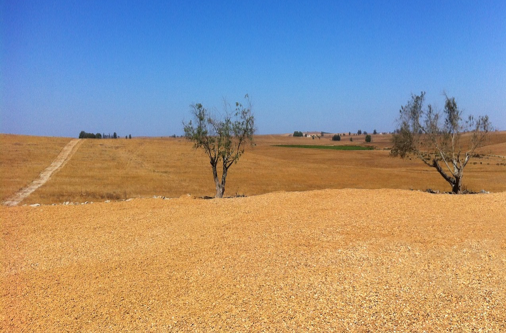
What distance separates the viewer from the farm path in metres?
26.6

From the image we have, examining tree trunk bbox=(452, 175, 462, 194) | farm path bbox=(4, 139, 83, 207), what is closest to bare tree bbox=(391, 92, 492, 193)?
tree trunk bbox=(452, 175, 462, 194)

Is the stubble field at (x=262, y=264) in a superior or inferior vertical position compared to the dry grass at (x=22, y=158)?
inferior

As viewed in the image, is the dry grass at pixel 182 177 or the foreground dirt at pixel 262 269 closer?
the foreground dirt at pixel 262 269

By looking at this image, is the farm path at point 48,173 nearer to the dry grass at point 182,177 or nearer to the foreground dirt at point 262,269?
the dry grass at point 182,177

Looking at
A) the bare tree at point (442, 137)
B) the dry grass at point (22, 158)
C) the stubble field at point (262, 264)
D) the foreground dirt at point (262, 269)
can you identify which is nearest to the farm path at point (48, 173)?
the dry grass at point (22, 158)

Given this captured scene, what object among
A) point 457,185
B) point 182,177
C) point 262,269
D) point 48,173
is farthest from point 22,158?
point 457,185

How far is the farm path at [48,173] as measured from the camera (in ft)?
87.3

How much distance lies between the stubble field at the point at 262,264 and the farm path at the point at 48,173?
13.2 meters

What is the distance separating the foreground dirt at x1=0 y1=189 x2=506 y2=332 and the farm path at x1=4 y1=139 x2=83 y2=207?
44.9 ft

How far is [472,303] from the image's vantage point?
23.8ft

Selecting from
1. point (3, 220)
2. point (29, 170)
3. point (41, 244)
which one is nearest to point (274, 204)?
point (41, 244)

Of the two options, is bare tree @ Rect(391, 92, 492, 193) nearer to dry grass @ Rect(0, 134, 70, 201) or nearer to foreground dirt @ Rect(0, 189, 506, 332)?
foreground dirt @ Rect(0, 189, 506, 332)

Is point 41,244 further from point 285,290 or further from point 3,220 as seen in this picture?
point 285,290

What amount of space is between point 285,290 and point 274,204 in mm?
7752
